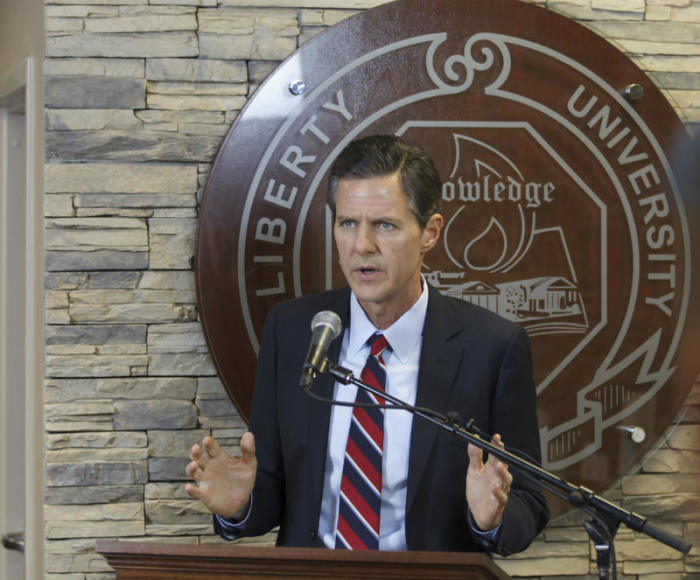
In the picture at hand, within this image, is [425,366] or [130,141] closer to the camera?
[425,366]

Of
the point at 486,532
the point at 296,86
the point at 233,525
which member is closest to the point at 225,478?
the point at 233,525

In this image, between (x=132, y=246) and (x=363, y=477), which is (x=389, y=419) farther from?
(x=132, y=246)

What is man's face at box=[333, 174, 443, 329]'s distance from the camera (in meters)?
1.97

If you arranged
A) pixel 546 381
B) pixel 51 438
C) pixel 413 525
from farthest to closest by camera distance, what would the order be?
1. pixel 546 381
2. pixel 51 438
3. pixel 413 525

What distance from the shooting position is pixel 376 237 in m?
2.00

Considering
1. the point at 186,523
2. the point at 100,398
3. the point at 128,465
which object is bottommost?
the point at 186,523

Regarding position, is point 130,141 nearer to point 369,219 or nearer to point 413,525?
point 369,219

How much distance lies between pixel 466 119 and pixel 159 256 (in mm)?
946

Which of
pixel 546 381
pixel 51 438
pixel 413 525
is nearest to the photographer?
pixel 413 525

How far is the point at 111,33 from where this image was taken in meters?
2.62

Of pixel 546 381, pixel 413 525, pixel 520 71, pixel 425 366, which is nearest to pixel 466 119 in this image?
pixel 520 71

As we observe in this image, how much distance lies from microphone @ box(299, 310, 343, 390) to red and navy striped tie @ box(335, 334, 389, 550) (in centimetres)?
37

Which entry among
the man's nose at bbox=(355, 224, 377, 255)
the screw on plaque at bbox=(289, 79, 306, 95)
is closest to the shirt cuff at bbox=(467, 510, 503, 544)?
the man's nose at bbox=(355, 224, 377, 255)

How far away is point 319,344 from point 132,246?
1.19 meters
